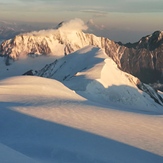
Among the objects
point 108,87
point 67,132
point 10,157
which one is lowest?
point 108,87

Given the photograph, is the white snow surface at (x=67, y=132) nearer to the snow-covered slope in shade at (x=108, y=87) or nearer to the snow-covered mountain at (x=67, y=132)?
the snow-covered mountain at (x=67, y=132)

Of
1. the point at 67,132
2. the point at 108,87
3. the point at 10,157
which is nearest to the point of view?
the point at 10,157

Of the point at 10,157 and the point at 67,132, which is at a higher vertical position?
the point at 10,157

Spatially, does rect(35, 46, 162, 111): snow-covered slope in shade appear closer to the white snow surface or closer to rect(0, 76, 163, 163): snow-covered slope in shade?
the white snow surface

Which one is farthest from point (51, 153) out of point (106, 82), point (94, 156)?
point (106, 82)

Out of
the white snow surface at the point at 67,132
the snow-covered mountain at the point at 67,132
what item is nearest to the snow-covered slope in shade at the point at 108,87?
the snow-covered mountain at the point at 67,132

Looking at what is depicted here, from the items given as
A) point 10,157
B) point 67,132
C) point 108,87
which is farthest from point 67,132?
point 108,87

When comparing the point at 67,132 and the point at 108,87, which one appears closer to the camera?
the point at 67,132

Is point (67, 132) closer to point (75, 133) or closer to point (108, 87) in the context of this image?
point (75, 133)

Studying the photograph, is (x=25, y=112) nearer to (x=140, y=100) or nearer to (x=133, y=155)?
(x=133, y=155)
